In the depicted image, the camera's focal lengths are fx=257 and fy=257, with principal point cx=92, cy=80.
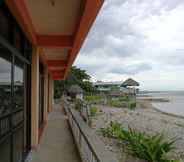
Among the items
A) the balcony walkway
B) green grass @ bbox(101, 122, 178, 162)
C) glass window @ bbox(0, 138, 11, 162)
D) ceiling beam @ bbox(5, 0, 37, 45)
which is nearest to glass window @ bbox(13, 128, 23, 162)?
glass window @ bbox(0, 138, 11, 162)

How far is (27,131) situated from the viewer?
5129mm

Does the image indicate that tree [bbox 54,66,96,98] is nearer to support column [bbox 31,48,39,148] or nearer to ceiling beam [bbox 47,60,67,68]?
ceiling beam [bbox 47,60,67,68]

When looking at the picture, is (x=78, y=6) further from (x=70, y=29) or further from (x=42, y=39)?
(x=42, y=39)

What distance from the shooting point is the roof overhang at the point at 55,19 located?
329cm

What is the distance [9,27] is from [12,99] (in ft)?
3.17

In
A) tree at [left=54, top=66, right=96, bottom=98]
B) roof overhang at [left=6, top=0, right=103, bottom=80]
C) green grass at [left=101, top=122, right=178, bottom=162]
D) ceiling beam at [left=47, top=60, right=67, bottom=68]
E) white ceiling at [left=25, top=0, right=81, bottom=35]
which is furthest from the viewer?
tree at [left=54, top=66, right=96, bottom=98]

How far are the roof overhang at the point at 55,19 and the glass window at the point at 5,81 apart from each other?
64 centimetres

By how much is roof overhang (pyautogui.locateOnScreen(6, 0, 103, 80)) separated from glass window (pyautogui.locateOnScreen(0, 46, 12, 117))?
64 cm

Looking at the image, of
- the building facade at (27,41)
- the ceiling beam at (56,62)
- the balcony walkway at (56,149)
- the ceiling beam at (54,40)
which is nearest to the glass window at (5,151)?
the building facade at (27,41)

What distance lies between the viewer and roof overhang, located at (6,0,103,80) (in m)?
3.29

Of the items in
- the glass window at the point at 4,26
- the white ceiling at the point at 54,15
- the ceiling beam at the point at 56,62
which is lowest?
the glass window at the point at 4,26

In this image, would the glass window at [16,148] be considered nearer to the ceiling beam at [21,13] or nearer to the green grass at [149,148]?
the ceiling beam at [21,13]

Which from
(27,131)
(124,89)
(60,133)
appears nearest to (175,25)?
(60,133)

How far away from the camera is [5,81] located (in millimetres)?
3104
